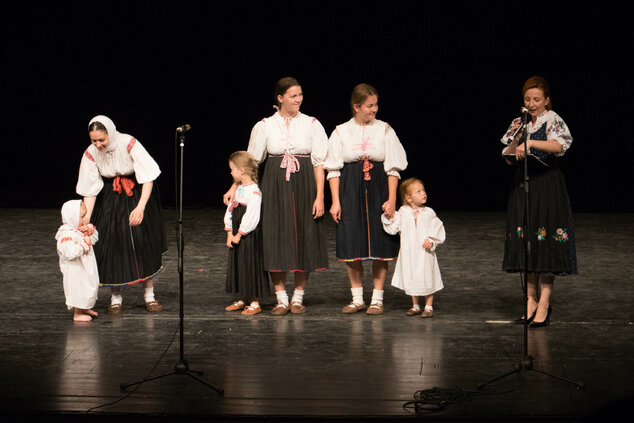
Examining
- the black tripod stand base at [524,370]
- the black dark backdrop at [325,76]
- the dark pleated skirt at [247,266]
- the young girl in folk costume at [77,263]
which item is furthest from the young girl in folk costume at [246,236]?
the black dark backdrop at [325,76]

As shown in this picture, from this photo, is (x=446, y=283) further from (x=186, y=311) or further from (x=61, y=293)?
(x=61, y=293)

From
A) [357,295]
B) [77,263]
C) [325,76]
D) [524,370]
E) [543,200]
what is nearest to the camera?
[524,370]

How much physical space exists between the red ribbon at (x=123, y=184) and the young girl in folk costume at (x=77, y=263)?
22cm

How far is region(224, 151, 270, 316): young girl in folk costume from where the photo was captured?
15.0ft

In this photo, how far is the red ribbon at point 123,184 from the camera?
469cm

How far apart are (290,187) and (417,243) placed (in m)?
0.73

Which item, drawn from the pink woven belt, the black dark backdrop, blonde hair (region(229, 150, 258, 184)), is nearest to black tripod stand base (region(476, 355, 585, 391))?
the pink woven belt

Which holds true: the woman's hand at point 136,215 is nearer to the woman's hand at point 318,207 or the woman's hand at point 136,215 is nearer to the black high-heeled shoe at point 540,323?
the woman's hand at point 318,207

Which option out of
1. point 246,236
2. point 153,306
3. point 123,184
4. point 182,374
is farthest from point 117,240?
point 182,374

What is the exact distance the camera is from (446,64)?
9273 mm

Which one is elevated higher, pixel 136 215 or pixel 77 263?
pixel 136 215

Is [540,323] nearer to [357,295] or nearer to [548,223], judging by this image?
[548,223]

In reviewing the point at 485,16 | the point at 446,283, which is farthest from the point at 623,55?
the point at 446,283

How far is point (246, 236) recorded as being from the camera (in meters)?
4.63
